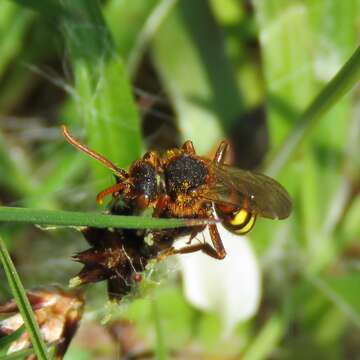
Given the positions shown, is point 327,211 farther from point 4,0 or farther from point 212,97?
point 4,0

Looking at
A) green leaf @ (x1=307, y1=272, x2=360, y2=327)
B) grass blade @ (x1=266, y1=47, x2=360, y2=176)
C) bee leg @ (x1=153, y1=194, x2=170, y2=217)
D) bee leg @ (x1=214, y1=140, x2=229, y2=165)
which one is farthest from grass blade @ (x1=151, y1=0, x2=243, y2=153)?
bee leg @ (x1=153, y1=194, x2=170, y2=217)

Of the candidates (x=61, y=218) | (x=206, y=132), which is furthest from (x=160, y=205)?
(x=206, y=132)

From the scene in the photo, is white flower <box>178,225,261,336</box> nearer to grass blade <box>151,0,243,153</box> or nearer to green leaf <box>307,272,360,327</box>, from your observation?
green leaf <box>307,272,360,327</box>

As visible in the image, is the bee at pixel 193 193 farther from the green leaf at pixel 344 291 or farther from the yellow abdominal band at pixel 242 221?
the green leaf at pixel 344 291

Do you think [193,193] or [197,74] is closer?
[193,193]

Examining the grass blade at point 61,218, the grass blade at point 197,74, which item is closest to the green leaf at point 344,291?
the grass blade at point 197,74

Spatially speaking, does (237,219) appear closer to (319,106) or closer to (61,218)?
(319,106)

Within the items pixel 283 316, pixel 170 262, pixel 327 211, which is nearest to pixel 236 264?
pixel 283 316
